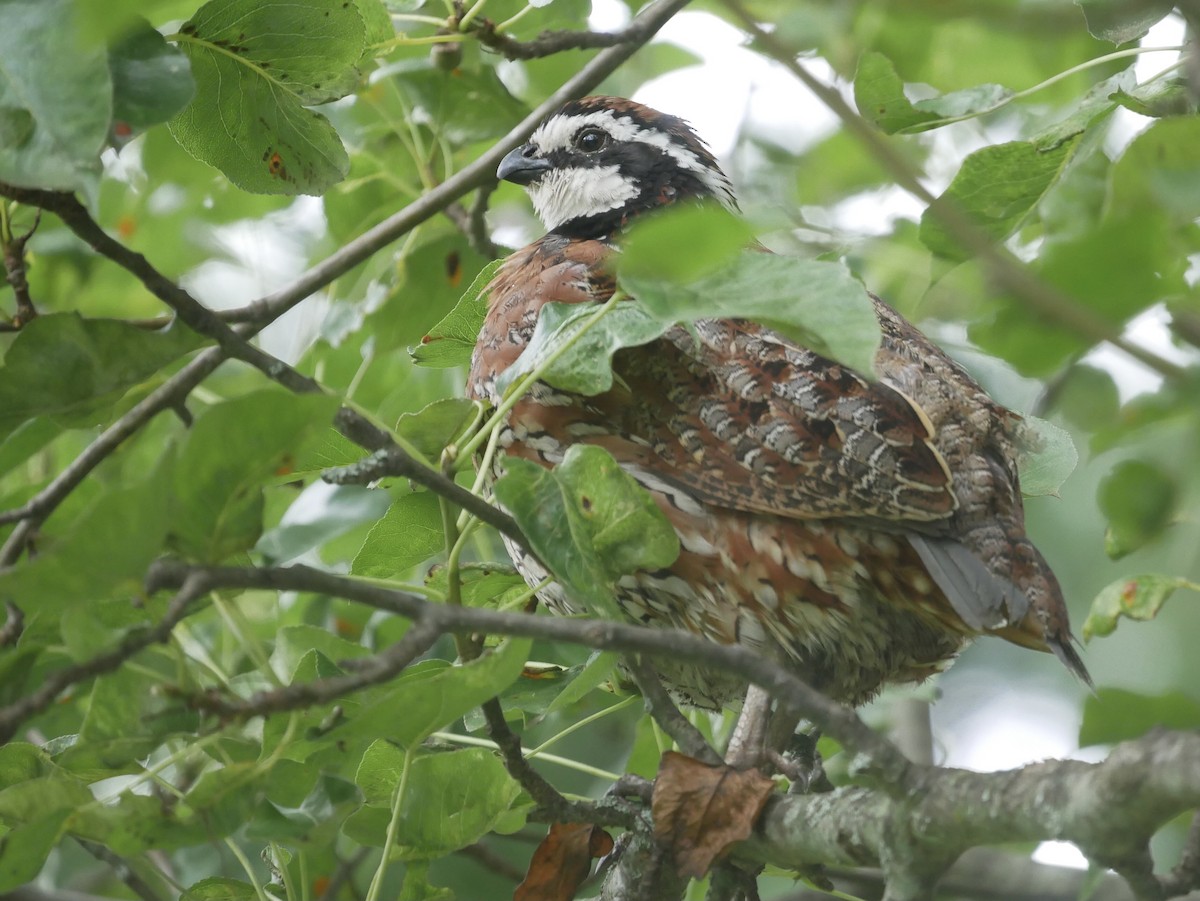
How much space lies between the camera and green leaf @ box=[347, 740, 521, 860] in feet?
7.43

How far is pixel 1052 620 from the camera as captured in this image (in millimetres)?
2527

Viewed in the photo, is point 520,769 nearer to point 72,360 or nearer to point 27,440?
point 72,360

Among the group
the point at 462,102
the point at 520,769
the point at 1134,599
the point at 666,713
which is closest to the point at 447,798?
the point at 520,769

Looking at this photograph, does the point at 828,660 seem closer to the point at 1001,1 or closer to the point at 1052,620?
the point at 1052,620

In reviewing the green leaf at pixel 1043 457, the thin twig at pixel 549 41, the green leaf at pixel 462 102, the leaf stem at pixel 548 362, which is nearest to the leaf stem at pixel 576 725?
the leaf stem at pixel 548 362

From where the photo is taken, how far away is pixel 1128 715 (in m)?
1.65

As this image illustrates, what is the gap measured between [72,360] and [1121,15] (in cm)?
155

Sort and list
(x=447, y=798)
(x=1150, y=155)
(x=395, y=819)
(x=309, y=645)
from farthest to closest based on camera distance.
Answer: (x=309, y=645)
(x=1150, y=155)
(x=447, y=798)
(x=395, y=819)

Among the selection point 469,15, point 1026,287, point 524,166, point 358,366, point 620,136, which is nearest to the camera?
point 1026,287

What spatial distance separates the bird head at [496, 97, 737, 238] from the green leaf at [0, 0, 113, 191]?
2.15 metres

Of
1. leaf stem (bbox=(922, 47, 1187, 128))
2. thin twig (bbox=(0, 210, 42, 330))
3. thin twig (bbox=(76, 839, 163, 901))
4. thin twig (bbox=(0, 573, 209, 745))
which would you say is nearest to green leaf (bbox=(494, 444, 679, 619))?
thin twig (bbox=(0, 573, 209, 745))

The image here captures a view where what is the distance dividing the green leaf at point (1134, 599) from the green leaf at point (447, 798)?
3.32 ft

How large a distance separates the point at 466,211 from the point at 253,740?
6.84ft

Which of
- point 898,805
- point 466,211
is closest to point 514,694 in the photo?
point 898,805
